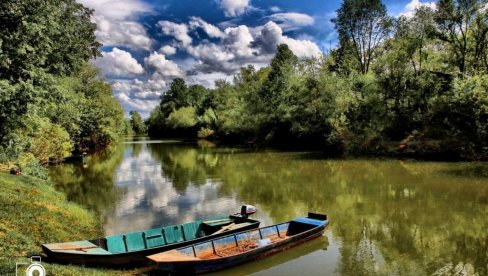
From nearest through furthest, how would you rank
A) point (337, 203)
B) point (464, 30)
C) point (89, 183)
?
1. point (337, 203)
2. point (89, 183)
3. point (464, 30)

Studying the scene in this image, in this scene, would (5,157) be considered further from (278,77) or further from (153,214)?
(278,77)

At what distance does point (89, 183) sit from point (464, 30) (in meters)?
45.1

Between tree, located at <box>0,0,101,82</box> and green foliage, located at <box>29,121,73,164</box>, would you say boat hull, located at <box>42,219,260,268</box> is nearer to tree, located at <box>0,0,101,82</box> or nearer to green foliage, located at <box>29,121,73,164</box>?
tree, located at <box>0,0,101,82</box>

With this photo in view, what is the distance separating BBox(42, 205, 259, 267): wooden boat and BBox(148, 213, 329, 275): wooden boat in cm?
76

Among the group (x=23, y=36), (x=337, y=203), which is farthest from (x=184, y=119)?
(x=23, y=36)

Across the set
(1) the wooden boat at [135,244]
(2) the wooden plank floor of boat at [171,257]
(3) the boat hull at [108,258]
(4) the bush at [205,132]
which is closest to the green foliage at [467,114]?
(1) the wooden boat at [135,244]

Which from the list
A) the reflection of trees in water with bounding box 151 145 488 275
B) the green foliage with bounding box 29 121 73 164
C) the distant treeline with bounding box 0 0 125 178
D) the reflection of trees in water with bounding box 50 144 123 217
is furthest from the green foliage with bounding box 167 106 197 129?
the distant treeline with bounding box 0 0 125 178

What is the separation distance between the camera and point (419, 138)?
48.2m

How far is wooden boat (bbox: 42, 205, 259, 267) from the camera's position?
1355cm

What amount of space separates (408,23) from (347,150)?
62.1ft

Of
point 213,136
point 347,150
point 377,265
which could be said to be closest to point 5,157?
point 377,265

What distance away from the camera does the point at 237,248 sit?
1612cm

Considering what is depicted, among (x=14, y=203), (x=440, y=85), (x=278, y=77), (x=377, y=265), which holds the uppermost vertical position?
A: (x=278, y=77)

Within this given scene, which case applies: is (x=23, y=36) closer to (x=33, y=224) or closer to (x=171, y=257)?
(x=33, y=224)
